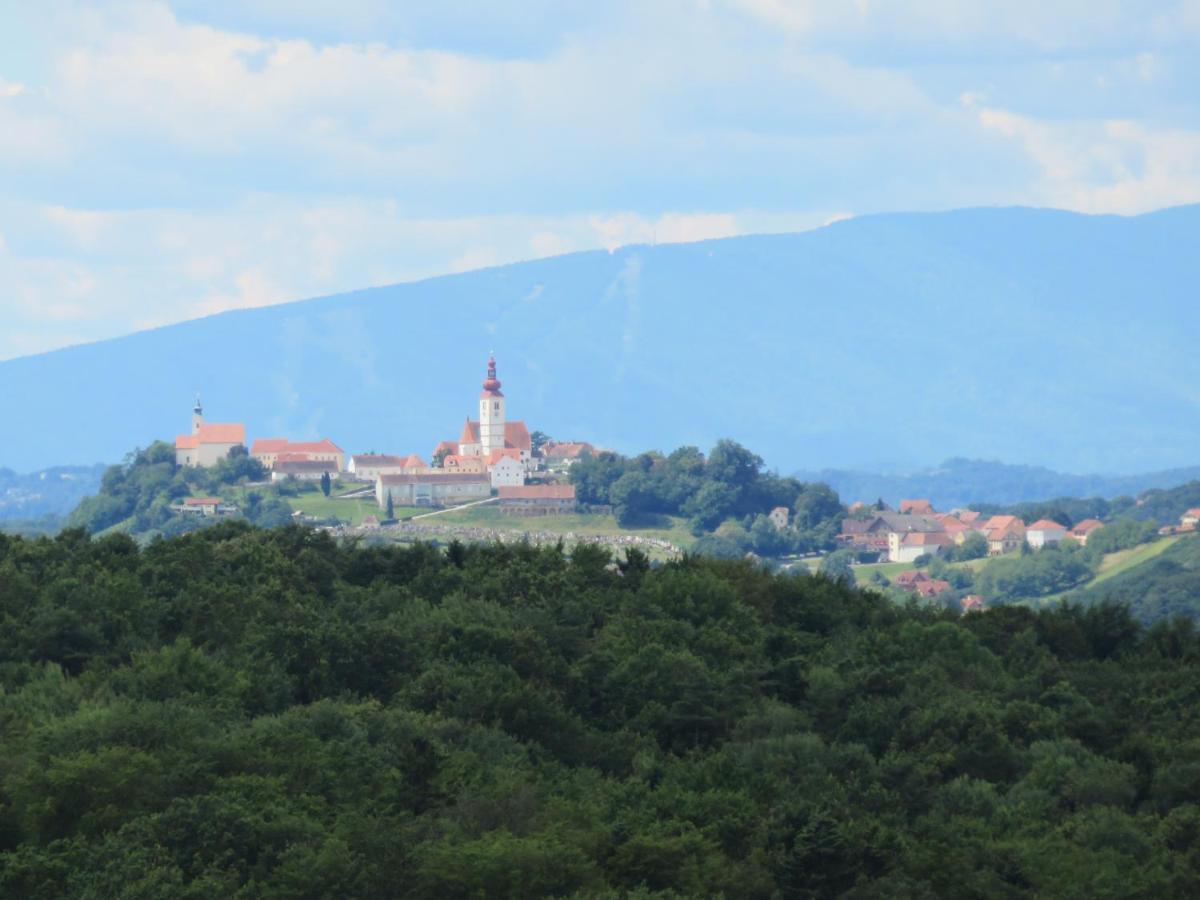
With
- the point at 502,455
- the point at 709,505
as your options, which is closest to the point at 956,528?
the point at 709,505

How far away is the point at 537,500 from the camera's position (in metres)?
167

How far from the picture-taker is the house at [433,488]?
167 m

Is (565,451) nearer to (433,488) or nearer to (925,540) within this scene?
(433,488)

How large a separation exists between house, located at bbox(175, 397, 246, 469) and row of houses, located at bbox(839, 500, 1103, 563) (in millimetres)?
50522

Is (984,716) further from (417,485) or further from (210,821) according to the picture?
(417,485)

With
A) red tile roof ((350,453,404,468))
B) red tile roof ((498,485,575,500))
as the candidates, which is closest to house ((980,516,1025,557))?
red tile roof ((498,485,575,500))

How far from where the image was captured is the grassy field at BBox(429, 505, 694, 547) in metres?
158

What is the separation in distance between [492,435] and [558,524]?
28130mm

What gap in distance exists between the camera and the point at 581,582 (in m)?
51.8

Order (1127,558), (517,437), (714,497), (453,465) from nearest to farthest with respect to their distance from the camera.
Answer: (1127,558), (714,497), (453,465), (517,437)

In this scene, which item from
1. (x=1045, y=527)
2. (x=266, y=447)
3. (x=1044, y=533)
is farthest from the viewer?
(x=266, y=447)

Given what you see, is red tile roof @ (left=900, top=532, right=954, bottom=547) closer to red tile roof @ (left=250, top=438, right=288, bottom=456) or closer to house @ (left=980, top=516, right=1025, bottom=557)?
house @ (left=980, top=516, right=1025, bottom=557)

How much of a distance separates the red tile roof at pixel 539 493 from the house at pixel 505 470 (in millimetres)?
3918

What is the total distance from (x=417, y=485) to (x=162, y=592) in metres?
123
